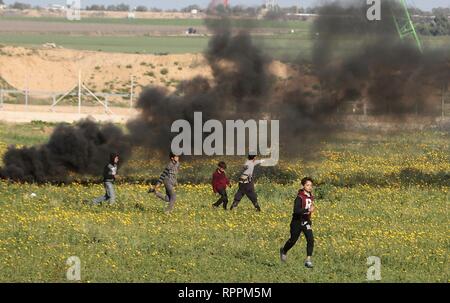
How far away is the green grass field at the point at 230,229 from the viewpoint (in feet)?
Answer: 66.2

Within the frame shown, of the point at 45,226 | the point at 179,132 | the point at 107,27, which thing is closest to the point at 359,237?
the point at 45,226

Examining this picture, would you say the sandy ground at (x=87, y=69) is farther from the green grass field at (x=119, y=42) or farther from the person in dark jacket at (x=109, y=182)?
the person in dark jacket at (x=109, y=182)

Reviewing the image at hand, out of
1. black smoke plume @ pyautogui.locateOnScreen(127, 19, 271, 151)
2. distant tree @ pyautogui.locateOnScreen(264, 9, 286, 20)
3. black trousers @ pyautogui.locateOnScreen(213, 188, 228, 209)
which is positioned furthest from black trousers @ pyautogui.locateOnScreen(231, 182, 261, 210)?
distant tree @ pyautogui.locateOnScreen(264, 9, 286, 20)

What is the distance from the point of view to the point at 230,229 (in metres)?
24.4

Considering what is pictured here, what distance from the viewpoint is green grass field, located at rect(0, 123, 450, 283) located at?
2017cm

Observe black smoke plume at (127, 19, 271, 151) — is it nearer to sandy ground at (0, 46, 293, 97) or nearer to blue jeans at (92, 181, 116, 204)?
blue jeans at (92, 181, 116, 204)

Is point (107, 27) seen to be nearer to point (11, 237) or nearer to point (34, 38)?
point (34, 38)

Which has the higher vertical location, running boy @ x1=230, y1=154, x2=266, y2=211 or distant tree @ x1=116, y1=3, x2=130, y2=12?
distant tree @ x1=116, y1=3, x2=130, y2=12

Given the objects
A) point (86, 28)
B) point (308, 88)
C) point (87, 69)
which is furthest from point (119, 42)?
point (308, 88)

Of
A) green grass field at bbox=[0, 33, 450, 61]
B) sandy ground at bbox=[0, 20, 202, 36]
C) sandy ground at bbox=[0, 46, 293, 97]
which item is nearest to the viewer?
sandy ground at bbox=[0, 46, 293, 97]

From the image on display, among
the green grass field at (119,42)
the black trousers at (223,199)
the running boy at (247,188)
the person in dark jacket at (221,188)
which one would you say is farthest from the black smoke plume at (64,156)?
the green grass field at (119,42)

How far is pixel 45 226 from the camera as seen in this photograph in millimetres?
23875

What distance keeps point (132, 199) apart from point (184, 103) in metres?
5.20

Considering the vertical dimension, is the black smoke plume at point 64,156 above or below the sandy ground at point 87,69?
below
